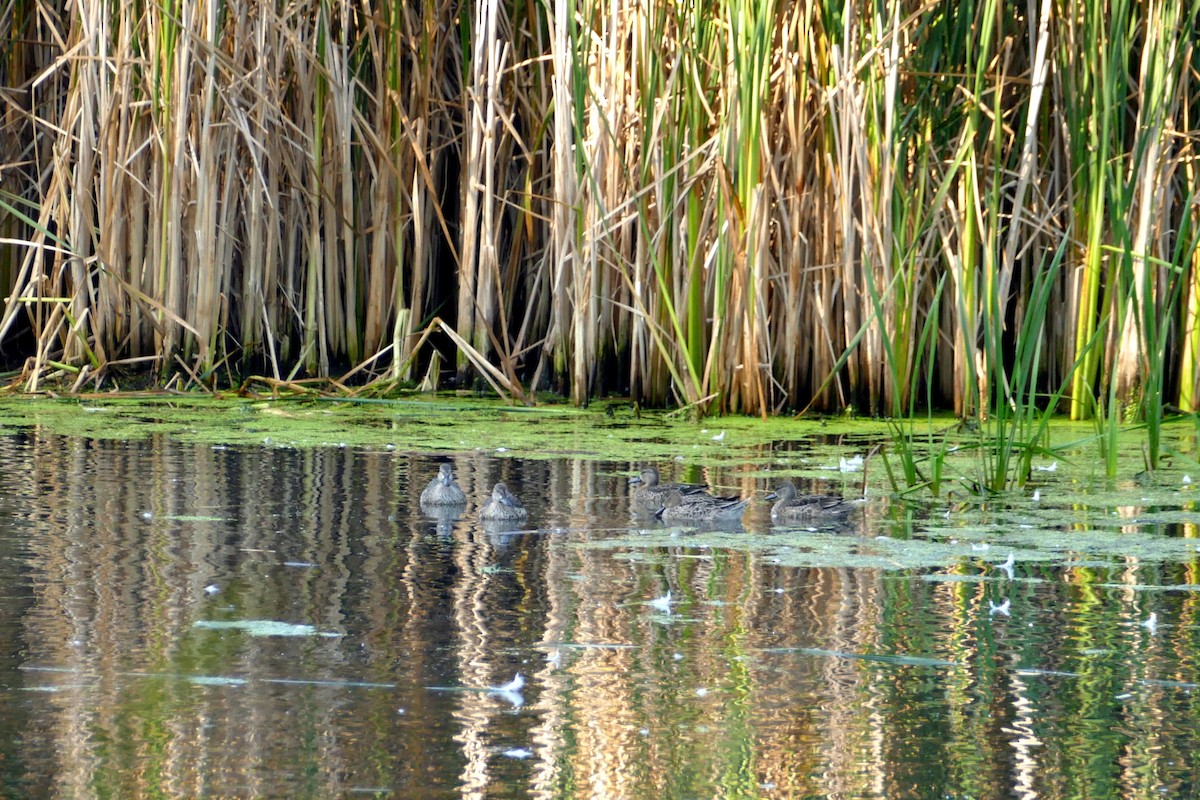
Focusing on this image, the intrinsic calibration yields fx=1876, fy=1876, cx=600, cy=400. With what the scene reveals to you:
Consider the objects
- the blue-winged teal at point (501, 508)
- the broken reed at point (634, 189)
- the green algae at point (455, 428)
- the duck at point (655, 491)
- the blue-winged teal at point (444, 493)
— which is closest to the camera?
the blue-winged teal at point (501, 508)

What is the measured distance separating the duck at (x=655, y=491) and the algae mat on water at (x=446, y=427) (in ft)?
3.31

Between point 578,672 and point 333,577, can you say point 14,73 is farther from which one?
point 578,672

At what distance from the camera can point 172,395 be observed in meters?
8.75

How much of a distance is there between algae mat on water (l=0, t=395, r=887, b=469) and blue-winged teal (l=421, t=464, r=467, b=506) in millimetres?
1251

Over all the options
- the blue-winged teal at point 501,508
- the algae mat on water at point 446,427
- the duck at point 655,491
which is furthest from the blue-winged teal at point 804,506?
the algae mat on water at point 446,427

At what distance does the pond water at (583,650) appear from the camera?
3186mm

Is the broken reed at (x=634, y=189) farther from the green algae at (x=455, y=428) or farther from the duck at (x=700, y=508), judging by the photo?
the duck at (x=700, y=508)

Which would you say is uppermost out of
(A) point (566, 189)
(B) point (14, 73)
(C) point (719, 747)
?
(B) point (14, 73)

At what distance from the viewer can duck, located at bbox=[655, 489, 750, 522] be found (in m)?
5.71

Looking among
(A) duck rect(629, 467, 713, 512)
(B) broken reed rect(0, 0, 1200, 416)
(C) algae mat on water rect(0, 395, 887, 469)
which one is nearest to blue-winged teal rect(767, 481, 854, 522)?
(A) duck rect(629, 467, 713, 512)

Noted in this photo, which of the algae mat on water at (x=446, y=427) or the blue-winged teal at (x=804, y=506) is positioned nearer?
the blue-winged teal at (x=804, y=506)

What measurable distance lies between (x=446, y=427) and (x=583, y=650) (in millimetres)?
4058

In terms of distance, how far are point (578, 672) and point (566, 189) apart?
4963 millimetres

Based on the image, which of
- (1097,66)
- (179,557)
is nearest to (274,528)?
(179,557)
